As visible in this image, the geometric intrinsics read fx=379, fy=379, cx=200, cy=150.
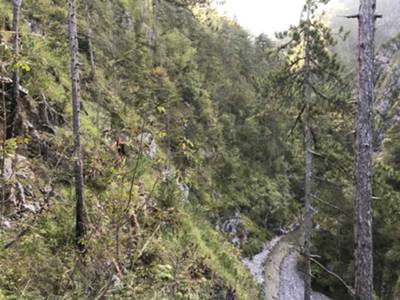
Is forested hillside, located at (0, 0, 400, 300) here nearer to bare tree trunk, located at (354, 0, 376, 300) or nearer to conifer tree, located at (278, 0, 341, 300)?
conifer tree, located at (278, 0, 341, 300)

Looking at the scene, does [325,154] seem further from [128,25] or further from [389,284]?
[128,25]

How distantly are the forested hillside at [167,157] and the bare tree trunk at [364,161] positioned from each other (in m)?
0.43

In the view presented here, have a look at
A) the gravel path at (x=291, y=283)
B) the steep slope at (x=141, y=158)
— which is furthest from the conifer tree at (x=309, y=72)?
the gravel path at (x=291, y=283)

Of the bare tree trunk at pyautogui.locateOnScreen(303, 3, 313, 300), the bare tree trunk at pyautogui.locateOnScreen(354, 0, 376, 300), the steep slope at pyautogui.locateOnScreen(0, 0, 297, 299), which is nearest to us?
the steep slope at pyautogui.locateOnScreen(0, 0, 297, 299)

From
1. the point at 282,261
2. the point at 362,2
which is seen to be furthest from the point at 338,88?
the point at 282,261

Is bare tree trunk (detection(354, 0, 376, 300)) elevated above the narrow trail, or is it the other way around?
bare tree trunk (detection(354, 0, 376, 300))

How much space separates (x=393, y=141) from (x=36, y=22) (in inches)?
824

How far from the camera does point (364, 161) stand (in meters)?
6.70

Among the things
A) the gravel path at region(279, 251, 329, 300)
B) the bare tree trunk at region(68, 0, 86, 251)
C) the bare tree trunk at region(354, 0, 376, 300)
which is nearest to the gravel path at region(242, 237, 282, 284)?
the gravel path at region(279, 251, 329, 300)

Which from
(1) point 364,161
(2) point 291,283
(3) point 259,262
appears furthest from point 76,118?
(3) point 259,262

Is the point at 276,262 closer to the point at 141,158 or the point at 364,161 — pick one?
the point at 364,161

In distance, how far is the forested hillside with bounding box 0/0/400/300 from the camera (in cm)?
653

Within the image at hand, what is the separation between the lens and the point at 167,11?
3625 centimetres

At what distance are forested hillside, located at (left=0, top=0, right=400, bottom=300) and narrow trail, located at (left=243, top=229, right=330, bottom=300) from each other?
3.27ft
